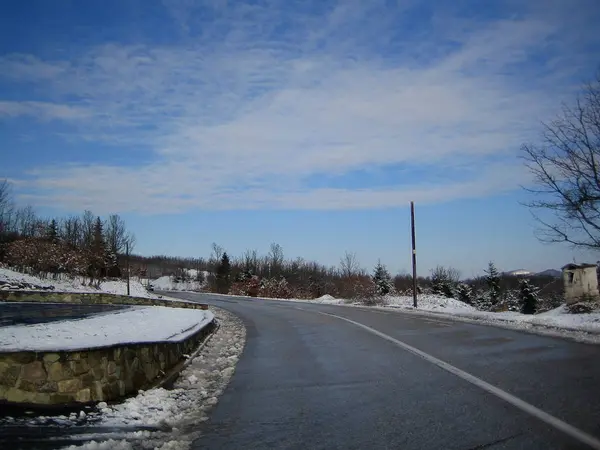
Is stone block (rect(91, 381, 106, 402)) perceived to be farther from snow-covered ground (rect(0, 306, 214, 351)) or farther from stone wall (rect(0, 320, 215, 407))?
snow-covered ground (rect(0, 306, 214, 351))

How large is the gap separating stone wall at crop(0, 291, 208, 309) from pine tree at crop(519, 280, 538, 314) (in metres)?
34.3

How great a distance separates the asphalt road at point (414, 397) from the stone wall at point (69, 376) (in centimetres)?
153

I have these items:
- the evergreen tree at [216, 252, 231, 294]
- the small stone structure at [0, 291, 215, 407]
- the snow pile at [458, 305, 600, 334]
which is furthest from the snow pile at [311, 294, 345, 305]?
the evergreen tree at [216, 252, 231, 294]

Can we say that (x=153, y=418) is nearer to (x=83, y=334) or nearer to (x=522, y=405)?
(x=83, y=334)

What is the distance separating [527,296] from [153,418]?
179ft

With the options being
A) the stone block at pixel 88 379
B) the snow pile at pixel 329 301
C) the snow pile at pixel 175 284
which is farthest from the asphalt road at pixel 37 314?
the snow pile at pixel 175 284

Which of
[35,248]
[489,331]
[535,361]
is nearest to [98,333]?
[535,361]

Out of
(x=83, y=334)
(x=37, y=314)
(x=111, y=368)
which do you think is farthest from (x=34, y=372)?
(x=37, y=314)

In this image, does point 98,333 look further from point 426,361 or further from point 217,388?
point 426,361

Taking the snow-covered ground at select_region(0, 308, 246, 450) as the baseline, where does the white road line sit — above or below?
above

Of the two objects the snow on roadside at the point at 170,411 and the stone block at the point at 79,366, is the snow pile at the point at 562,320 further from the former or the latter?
the stone block at the point at 79,366

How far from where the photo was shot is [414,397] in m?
6.95

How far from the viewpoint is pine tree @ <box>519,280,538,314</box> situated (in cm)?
4977

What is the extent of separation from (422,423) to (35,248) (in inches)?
1980
